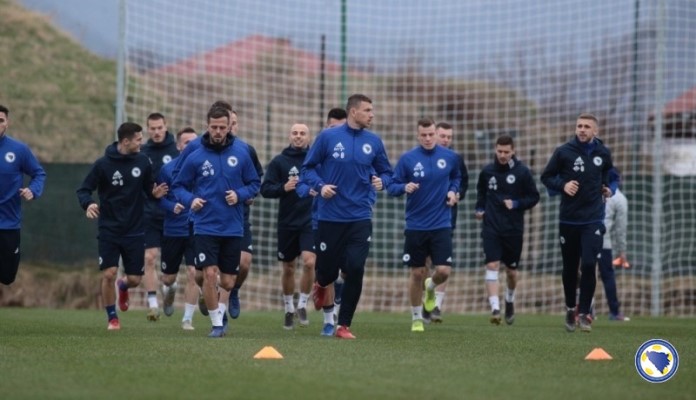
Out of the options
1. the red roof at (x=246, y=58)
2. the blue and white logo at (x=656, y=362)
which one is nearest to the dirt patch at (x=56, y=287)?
the red roof at (x=246, y=58)

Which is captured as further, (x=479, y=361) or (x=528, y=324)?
(x=528, y=324)

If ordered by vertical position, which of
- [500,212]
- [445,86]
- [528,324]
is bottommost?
[528,324]

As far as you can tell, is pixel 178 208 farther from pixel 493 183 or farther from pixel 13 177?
pixel 493 183

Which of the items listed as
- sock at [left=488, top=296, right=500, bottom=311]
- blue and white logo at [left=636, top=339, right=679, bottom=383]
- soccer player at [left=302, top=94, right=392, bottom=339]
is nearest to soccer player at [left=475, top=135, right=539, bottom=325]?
sock at [left=488, top=296, right=500, bottom=311]

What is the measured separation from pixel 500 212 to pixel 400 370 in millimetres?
A: 8313

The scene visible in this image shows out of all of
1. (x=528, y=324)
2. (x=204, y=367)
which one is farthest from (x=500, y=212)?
(x=204, y=367)

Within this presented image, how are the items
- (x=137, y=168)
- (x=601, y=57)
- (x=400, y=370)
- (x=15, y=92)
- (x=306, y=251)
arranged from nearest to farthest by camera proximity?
(x=400, y=370) → (x=137, y=168) → (x=306, y=251) → (x=601, y=57) → (x=15, y=92)

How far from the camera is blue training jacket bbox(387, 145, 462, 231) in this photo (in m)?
16.9

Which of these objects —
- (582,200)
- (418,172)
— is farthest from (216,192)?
(582,200)

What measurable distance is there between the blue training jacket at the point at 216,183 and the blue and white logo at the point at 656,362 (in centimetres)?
449

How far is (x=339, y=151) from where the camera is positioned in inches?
564

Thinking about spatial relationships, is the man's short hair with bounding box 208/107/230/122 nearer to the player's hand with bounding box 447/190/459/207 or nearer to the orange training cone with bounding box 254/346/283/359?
the orange training cone with bounding box 254/346/283/359

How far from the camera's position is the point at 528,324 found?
1884 cm

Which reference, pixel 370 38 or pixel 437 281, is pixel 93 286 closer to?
pixel 370 38
